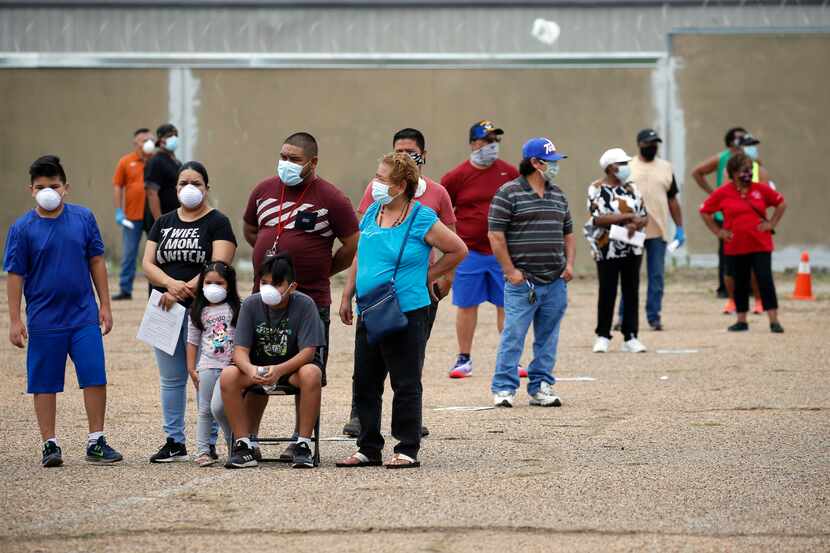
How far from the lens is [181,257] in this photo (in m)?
8.84

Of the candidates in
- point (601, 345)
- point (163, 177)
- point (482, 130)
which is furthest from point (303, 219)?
point (163, 177)

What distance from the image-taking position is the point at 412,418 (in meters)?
8.50

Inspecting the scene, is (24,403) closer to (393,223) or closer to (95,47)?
(393,223)

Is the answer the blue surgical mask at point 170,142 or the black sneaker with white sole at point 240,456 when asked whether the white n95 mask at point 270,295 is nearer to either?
the black sneaker with white sole at point 240,456

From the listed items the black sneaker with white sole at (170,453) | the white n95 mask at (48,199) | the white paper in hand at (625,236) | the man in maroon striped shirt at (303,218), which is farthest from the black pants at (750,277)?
the white n95 mask at (48,199)

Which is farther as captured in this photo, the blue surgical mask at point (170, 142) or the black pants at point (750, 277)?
the blue surgical mask at point (170, 142)

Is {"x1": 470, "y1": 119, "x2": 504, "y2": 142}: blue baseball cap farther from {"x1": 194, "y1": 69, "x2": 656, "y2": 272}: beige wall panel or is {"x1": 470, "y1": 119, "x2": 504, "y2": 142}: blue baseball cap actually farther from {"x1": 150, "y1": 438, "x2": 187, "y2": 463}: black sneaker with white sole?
{"x1": 194, "y1": 69, "x2": 656, "y2": 272}: beige wall panel

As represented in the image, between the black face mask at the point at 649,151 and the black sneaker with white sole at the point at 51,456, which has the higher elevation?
the black face mask at the point at 649,151

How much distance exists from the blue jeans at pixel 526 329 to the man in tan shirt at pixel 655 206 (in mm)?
4723

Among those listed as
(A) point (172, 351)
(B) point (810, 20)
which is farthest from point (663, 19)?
(A) point (172, 351)

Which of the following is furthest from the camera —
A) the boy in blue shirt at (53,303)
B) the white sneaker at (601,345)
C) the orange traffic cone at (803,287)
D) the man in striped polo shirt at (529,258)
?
the orange traffic cone at (803,287)

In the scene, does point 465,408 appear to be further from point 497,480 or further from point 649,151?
point 649,151

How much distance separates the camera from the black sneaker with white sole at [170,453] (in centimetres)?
866

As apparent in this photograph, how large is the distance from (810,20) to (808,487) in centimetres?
1723
